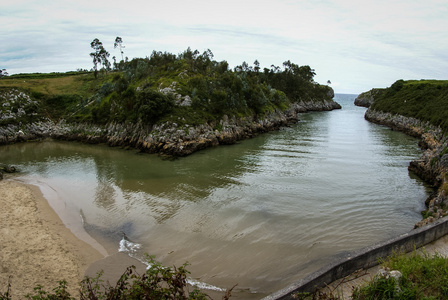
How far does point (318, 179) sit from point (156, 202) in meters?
15.0

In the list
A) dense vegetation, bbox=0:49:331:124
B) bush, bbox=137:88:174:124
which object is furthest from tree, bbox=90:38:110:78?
bush, bbox=137:88:174:124

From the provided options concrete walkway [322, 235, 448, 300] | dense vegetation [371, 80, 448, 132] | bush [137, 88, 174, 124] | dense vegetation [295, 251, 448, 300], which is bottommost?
concrete walkway [322, 235, 448, 300]

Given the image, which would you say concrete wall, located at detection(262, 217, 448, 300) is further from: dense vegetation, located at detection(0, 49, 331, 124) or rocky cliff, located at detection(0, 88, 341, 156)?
dense vegetation, located at detection(0, 49, 331, 124)

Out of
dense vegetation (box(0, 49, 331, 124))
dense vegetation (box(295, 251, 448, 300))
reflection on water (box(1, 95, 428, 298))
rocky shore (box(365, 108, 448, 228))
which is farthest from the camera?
dense vegetation (box(0, 49, 331, 124))

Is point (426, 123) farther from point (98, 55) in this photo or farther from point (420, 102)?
point (98, 55)

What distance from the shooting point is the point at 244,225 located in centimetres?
1738

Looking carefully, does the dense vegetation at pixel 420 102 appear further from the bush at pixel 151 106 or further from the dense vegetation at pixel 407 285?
the bush at pixel 151 106

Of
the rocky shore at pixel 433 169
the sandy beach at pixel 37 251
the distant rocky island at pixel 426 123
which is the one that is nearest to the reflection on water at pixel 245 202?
the rocky shore at pixel 433 169

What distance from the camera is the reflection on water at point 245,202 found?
14094 mm

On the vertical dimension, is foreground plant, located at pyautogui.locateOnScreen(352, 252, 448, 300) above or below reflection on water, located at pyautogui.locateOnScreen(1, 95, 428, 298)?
above

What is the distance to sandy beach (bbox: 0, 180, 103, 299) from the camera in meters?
12.3

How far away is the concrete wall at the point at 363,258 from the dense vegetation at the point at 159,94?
3523 cm

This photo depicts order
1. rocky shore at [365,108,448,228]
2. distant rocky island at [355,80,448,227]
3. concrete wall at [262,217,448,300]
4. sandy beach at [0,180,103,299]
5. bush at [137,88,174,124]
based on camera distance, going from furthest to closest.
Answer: bush at [137,88,174,124], distant rocky island at [355,80,448,227], rocky shore at [365,108,448,228], sandy beach at [0,180,103,299], concrete wall at [262,217,448,300]

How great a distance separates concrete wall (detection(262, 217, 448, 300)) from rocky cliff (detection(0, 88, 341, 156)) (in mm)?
30517
